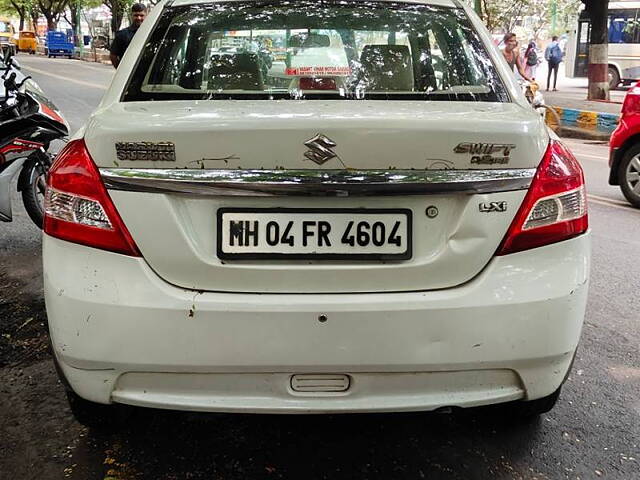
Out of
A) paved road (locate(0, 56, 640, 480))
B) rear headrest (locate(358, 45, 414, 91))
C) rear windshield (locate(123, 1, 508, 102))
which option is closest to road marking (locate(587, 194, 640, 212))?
paved road (locate(0, 56, 640, 480))

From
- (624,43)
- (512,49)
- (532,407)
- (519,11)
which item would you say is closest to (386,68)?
(532,407)

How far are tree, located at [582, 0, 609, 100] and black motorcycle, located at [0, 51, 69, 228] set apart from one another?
13113mm

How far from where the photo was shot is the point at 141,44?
2.72 meters

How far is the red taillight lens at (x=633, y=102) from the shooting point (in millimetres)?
6448

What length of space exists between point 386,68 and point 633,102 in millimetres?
4559

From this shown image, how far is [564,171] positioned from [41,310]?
2.88 m

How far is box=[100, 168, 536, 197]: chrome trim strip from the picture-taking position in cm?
196

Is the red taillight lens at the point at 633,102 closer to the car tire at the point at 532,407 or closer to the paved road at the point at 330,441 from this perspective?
the paved road at the point at 330,441

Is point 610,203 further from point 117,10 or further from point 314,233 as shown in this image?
point 117,10

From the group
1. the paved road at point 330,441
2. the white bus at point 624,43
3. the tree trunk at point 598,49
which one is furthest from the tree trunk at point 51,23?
the paved road at point 330,441

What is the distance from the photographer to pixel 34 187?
4.97 m

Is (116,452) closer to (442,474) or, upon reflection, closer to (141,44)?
(442,474)

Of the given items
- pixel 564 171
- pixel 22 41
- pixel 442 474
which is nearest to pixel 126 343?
pixel 442 474

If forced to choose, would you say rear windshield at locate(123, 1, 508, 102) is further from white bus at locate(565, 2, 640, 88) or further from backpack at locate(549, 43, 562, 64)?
white bus at locate(565, 2, 640, 88)
